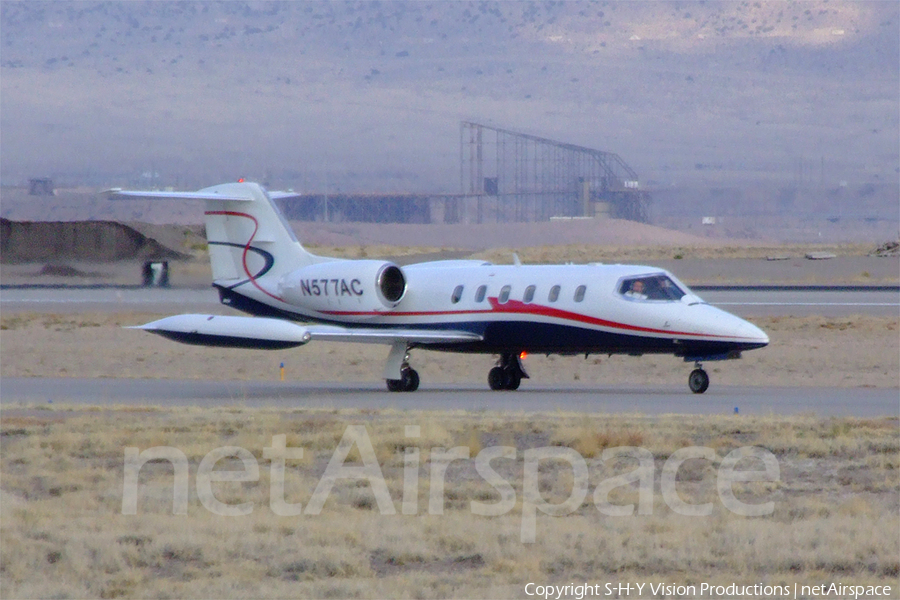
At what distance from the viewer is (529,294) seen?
77.5ft

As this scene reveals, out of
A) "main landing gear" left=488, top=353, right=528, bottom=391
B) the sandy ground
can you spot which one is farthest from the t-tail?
"main landing gear" left=488, top=353, right=528, bottom=391

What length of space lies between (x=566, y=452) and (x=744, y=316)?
26.6m

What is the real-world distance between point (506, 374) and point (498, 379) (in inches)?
7.0

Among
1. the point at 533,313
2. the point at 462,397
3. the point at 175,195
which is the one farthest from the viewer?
the point at 175,195

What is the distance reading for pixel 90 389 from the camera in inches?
916

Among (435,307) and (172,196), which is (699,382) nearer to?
(435,307)

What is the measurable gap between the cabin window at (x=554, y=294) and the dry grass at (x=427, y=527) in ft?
Result: 26.2

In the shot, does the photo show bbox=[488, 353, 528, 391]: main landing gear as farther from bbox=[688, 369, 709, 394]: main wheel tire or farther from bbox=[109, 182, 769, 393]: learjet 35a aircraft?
bbox=[688, 369, 709, 394]: main wheel tire

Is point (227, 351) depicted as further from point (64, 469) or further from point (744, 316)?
point (64, 469)

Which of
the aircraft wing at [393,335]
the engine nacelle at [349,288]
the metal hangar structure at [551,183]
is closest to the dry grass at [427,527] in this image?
the aircraft wing at [393,335]

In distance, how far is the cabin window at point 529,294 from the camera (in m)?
23.6

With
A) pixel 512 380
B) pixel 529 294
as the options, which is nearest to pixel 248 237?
pixel 512 380

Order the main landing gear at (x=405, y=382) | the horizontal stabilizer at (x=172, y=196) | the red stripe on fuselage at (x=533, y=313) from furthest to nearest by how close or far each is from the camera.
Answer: the horizontal stabilizer at (x=172, y=196) < the main landing gear at (x=405, y=382) < the red stripe on fuselage at (x=533, y=313)

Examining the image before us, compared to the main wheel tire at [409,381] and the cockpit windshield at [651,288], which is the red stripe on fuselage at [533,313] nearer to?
the cockpit windshield at [651,288]
